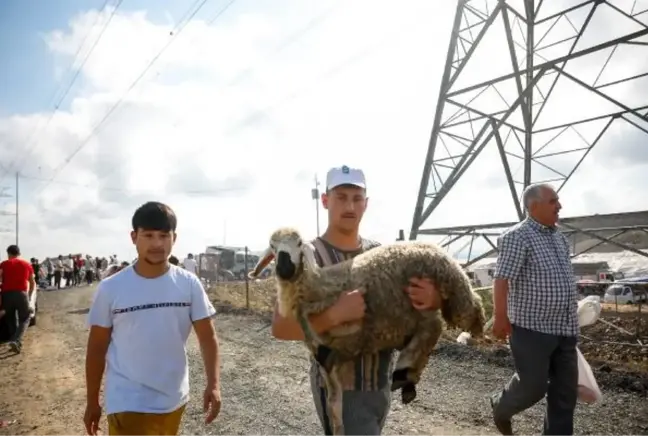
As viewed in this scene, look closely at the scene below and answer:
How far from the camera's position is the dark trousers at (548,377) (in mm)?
4098

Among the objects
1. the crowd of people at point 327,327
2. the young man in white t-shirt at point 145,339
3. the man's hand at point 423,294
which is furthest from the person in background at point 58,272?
the man's hand at point 423,294

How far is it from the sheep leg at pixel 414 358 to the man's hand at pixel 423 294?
11 centimetres

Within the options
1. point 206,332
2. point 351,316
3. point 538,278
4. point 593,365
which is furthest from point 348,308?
point 593,365

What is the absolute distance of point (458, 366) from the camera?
738cm

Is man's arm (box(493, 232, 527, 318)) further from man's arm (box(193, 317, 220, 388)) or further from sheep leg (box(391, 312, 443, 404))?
man's arm (box(193, 317, 220, 388))

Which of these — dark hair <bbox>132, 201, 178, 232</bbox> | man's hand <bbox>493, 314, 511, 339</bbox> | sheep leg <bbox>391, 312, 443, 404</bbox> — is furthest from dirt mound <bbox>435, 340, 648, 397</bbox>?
dark hair <bbox>132, 201, 178, 232</bbox>

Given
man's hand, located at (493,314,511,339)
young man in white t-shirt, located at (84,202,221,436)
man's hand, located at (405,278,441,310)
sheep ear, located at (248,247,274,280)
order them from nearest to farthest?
1. man's hand, located at (405,278,441,310)
2. sheep ear, located at (248,247,274,280)
3. young man in white t-shirt, located at (84,202,221,436)
4. man's hand, located at (493,314,511,339)

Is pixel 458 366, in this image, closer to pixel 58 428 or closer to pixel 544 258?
pixel 544 258

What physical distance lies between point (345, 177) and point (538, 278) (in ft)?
8.25

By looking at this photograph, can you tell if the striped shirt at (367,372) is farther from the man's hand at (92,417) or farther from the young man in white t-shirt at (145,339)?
the man's hand at (92,417)

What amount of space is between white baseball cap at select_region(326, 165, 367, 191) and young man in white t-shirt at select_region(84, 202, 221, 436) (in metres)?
1.14

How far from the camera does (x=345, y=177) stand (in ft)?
9.02

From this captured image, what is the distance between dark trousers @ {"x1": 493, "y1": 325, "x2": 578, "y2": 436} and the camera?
4.10 m

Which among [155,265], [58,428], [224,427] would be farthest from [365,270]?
[58,428]
